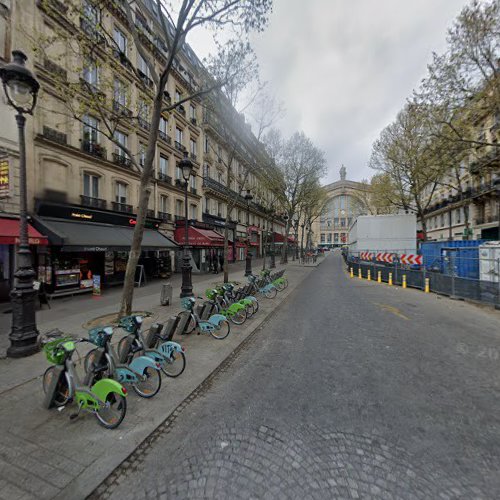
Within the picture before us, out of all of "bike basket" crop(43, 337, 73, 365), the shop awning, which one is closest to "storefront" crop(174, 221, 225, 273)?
the shop awning

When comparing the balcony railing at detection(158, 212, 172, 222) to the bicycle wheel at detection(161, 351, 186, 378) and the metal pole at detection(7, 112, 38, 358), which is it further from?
the bicycle wheel at detection(161, 351, 186, 378)

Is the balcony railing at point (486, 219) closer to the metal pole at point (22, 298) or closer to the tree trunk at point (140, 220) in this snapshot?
the tree trunk at point (140, 220)

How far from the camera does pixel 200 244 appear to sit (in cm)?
1820


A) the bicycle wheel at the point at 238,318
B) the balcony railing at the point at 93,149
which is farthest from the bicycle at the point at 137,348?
the balcony railing at the point at 93,149

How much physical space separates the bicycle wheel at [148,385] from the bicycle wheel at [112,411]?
405mm

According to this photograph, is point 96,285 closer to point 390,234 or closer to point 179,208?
point 179,208

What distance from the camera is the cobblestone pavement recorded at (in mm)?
2180

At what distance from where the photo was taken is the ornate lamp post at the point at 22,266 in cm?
442

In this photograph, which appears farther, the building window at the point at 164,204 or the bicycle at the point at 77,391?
the building window at the point at 164,204

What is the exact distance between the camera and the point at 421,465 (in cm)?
237

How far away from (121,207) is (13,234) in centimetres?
699

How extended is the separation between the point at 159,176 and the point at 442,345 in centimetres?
1828

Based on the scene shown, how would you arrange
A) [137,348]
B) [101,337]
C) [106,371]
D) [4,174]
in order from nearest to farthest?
[101,337] < [106,371] < [137,348] < [4,174]

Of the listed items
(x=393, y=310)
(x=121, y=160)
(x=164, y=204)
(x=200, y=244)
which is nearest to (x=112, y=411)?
(x=393, y=310)
